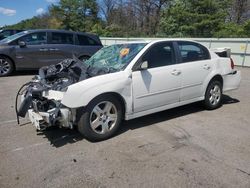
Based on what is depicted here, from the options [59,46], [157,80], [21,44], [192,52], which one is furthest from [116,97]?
[59,46]

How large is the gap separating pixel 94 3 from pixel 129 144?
156 feet

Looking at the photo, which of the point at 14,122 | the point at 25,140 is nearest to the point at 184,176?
the point at 25,140

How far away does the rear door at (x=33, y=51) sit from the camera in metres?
9.39

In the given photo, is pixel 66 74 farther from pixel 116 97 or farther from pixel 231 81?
pixel 231 81

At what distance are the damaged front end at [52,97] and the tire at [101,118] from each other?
0.62ft

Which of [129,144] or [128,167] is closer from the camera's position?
[128,167]

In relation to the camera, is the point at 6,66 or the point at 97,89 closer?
the point at 97,89

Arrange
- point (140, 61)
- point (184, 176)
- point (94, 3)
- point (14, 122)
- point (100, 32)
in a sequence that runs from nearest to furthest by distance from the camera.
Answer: point (184, 176) < point (140, 61) < point (14, 122) < point (100, 32) < point (94, 3)

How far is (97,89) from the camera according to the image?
3.77 meters

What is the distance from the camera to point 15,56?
935 cm

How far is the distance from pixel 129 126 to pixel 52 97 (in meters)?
1.48

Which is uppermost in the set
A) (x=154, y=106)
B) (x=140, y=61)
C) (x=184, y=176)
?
(x=140, y=61)

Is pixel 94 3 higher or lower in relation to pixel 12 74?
higher

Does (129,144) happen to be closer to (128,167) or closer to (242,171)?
(128,167)
